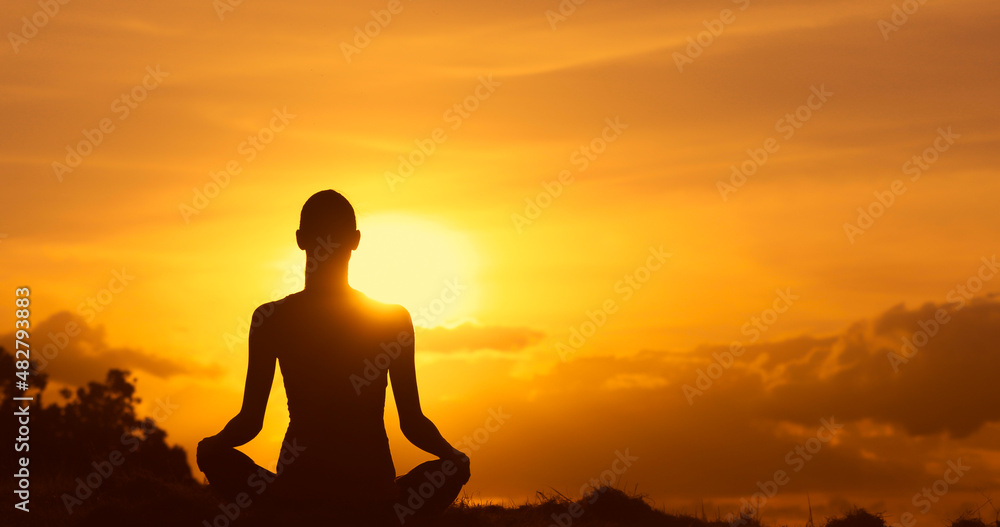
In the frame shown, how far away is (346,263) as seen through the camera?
10.1m

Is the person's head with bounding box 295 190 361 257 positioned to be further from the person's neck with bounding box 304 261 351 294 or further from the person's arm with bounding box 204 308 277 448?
the person's arm with bounding box 204 308 277 448

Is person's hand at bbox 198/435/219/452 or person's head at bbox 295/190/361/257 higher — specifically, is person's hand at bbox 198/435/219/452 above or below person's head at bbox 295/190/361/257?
below

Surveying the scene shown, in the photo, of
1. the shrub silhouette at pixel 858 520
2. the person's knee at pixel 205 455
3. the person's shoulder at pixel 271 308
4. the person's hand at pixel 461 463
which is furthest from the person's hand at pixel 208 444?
the shrub silhouette at pixel 858 520

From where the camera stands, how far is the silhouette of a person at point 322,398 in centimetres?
988

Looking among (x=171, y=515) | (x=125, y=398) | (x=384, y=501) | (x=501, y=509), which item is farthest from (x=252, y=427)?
(x=125, y=398)

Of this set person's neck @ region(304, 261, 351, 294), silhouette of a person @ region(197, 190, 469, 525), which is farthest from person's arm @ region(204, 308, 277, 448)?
person's neck @ region(304, 261, 351, 294)

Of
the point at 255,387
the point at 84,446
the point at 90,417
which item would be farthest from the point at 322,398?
the point at 90,417

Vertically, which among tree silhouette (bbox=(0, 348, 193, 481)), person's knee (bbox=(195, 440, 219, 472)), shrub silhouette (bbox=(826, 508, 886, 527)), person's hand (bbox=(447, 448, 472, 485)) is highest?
tree silhouette (bbox=(0, 348, 193, 481))

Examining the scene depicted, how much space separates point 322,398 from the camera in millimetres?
9969

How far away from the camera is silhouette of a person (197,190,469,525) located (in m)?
9.88

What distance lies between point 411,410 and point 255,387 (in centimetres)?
149

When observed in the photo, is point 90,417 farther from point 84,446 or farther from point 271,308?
point 271,308

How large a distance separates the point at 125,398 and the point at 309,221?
44.4 metres

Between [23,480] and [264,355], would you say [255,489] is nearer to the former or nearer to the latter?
[264,355]
